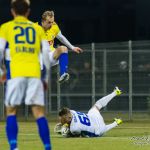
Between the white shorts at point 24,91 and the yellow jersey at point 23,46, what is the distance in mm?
76

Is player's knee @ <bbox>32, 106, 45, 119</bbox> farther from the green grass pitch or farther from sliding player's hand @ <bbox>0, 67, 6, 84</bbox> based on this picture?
the green grass pitch

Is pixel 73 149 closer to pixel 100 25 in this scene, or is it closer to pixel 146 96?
pixel 146 96

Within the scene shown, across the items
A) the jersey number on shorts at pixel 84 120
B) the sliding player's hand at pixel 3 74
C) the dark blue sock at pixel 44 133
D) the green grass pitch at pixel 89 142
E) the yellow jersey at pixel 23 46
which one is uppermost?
the yellow jersey at pixel 23 46

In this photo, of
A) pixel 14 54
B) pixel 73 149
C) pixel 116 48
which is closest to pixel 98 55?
pixel 116 48

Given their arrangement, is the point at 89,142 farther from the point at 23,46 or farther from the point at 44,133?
the point at 23,46

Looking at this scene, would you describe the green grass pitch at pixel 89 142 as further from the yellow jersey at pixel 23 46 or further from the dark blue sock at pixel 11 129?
the yellow jersey at pixel 23 46

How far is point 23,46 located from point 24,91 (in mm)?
564

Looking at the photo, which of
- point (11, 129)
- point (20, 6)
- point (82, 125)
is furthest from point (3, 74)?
point (82, 125)

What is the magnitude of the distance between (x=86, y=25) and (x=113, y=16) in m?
0.95

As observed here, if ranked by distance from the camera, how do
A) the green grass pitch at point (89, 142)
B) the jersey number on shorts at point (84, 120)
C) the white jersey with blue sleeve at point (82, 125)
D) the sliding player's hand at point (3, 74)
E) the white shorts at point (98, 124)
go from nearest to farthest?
the sliding player's hand at point (3, 74) → the green grass pitch at point (89, 142) → the white jersey with blue sleeve at point (82, 125) → the jersey number on shorts at point (84, 120) → the white shorts at point (98, 124)

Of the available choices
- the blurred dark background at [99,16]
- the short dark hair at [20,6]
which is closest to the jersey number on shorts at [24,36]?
the short dark hair at [20,6]

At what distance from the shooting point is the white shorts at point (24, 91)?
35.1 feet

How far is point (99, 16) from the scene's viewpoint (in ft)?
93.7

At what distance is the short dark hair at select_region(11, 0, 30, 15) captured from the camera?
10742mm
